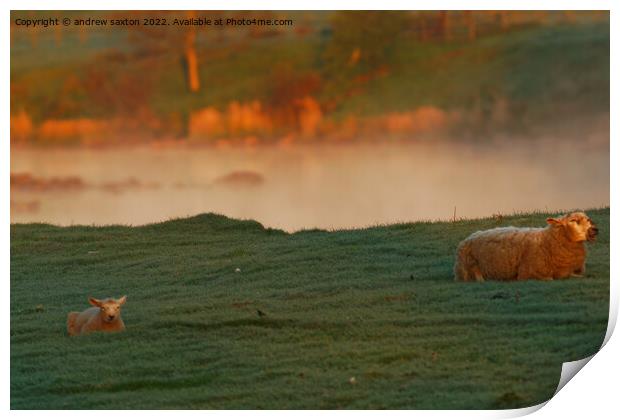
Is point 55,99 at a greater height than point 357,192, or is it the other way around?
point 55,99

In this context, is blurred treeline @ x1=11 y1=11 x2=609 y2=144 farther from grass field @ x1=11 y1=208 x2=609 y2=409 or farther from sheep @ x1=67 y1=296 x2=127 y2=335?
sheep @ x1=67 y1=296 x2=127 y2=335

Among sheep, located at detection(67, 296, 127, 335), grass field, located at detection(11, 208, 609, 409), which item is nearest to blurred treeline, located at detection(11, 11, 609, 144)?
grass field, located at detection(11, 208, 609, 409)

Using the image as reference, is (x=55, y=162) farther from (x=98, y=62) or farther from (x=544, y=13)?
(x=544, y=13)

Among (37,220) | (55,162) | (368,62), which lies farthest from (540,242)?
(37,220)

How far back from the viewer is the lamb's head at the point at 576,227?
11.0m

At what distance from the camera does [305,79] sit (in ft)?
42.6

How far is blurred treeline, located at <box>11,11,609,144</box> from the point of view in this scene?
12172 millimetres

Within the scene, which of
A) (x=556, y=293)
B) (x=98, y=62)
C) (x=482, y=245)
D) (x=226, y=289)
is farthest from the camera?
(x=98, y=62)

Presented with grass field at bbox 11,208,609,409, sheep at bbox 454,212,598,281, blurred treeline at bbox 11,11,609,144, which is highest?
blurred treeline at bbox 11,11,609,144

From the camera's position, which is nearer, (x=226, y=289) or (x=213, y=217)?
(x=226, y=289)

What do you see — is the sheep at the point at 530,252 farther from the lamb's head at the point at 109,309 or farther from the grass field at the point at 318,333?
the lamb's head at the point at 109,309

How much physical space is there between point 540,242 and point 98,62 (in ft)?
17.6

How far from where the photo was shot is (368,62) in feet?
41.8

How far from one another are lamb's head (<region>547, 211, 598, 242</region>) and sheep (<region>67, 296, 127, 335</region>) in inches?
166
